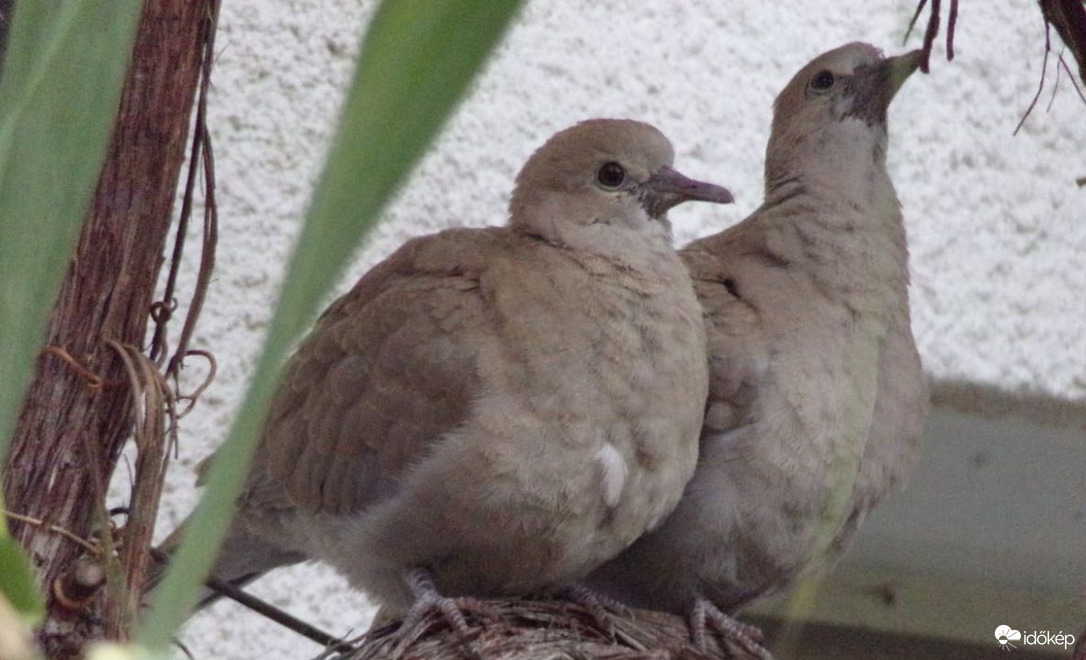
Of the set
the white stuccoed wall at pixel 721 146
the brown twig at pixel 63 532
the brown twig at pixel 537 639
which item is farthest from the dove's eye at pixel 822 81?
the brown twig at pixel 63 532

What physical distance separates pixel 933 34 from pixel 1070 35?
13 cm

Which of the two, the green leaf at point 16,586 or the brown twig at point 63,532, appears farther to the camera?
the brown twig at point 63,532

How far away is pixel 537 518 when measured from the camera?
1.51 metres

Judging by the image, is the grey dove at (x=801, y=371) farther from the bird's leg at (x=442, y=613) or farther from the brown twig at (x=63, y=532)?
the brown twig at (x=63, y=532)

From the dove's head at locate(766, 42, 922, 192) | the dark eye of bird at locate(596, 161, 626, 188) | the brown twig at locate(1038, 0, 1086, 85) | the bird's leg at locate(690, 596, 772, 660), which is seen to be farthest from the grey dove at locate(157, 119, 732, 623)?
the brown twig at locate(1038, 0, 1086, 85)

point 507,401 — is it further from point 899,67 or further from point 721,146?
point 721,146

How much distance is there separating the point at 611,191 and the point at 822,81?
0.37 metres

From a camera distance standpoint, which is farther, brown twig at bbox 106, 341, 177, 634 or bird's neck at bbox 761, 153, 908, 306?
bird's neck at bbox 761, 153, 908, 306

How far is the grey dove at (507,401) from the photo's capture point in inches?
59.7

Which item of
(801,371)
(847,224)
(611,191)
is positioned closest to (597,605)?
→ (801,371)

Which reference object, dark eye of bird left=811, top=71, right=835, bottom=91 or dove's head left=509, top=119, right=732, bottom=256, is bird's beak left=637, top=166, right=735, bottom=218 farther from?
dark eye of bird left=811, top=71, right=835, bottom=91
